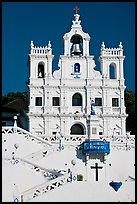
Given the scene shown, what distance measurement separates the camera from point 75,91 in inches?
1729

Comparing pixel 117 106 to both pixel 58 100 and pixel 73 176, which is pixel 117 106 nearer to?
pixel 58 100

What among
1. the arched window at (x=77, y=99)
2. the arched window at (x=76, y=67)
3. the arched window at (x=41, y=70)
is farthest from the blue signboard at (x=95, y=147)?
the arched window at (x=41, y=70)

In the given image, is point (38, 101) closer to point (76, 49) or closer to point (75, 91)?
point (75, 91)

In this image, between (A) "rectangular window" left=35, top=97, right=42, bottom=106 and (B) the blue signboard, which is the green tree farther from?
(B) the blue signboard

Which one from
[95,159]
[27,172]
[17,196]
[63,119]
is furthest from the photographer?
[63,119]

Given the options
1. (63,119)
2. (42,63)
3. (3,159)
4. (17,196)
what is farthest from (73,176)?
(42,63)

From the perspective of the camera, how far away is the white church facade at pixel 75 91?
43.0 metres

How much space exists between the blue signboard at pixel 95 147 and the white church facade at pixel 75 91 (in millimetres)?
6950

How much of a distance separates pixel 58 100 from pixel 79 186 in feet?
60.4

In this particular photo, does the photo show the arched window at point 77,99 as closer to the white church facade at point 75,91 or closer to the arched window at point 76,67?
the white church facade at point 75,91

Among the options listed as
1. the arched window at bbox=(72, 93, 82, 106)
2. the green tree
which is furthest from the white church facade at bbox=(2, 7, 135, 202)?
the green tree

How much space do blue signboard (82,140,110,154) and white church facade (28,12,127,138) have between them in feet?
22.8

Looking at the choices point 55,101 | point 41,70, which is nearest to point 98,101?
point 55,101

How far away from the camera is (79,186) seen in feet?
85.9
